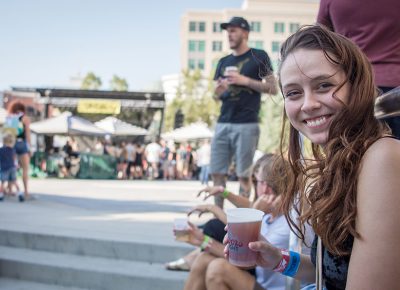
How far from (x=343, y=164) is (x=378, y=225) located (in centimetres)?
22

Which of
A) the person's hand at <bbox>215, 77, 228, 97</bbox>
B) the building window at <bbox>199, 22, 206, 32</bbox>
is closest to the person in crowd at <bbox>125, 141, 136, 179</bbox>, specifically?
the person's hand at <bbox>215, 77, 228, 97</bbox>

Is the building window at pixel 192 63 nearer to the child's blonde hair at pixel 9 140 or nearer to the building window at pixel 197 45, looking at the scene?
the building window at pixel 197 45

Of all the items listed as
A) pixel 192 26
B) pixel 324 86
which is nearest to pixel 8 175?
pixel 324 86

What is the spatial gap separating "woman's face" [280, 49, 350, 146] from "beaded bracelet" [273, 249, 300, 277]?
475 mm

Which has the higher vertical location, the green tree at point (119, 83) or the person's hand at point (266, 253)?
the person's hand at point (266, 253)

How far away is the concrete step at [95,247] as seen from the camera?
3652mm

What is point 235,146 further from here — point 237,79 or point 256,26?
point 256,26

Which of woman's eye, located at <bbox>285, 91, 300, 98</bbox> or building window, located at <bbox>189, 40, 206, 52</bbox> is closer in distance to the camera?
woman's eye, located at <bbox>285, 91, 300, 98</bbox>

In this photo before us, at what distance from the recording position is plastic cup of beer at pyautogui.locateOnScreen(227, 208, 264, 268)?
1480 mm

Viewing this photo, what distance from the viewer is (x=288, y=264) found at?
1.59 meters

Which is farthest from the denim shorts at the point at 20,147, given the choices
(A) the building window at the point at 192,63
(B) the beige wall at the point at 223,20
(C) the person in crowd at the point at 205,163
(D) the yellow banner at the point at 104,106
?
(A) the building window at the point at 192,63

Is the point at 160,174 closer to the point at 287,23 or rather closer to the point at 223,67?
the point at 223,67

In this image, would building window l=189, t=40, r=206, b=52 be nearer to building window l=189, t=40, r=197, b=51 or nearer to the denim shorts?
building window l=189, t=40, r=197, b=51

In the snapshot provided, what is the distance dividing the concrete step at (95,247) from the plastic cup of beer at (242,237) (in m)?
2.17
